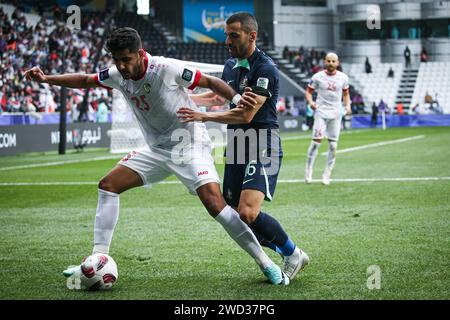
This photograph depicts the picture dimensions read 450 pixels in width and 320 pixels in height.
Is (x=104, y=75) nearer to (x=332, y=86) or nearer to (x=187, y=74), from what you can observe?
(x=187, y=74)

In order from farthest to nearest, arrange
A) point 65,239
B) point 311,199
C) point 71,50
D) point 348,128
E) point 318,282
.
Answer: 1. point 348,128
2. point 71,50
3. point 311,199
4. point 65,239
5. point 318,282

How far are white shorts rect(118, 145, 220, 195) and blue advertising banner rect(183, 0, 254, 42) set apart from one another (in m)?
47.2

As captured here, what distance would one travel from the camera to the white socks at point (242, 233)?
6.68 m

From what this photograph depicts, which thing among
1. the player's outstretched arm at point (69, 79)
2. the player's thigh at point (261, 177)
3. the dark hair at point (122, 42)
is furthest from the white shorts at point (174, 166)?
the dark hair at point (122, 42)

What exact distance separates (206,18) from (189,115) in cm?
4921

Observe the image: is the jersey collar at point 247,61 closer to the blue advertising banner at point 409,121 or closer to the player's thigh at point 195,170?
the player's thigh at point 195,170

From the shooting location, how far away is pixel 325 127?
1566cm

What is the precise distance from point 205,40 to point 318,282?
48737 mm

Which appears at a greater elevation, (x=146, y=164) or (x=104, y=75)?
(x=104, y=75)

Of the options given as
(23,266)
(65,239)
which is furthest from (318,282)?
(65,239)

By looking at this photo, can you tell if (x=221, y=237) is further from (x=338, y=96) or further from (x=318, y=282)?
(x=338, y=96)

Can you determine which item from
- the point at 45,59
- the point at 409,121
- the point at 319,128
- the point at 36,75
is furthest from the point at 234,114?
the point at 409,121

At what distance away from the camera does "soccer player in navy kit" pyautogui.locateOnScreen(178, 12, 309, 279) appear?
6840 millimetres
